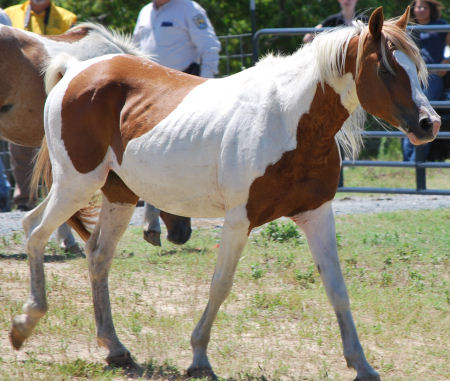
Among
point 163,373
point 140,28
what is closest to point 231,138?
point 163,373

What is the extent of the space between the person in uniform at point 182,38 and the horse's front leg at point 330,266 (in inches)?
132

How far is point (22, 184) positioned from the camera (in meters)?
9.15

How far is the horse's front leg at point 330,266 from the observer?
13.0ft

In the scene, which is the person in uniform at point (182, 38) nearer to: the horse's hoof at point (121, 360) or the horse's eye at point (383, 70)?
the horse's hoof at point (121, 360)

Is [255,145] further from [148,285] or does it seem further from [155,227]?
[155,227]

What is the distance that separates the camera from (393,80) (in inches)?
143

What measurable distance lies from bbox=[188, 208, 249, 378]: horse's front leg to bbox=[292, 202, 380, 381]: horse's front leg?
34 centimetres

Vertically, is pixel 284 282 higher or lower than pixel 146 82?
lower

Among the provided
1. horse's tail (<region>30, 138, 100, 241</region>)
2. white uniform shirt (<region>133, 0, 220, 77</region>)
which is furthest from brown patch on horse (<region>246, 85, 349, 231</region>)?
white uniform shirt (<region>133, 0, 220, 77</region>)

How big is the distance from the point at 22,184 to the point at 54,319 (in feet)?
14.6

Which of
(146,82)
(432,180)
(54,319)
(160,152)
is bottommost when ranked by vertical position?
(432,180)

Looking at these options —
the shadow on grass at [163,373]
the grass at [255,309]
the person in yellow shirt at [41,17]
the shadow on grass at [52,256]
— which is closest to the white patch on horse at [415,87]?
the grass at [255,309]

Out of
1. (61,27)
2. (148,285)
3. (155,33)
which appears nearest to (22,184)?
(61,27)

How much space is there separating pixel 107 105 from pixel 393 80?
1667 millimetres
